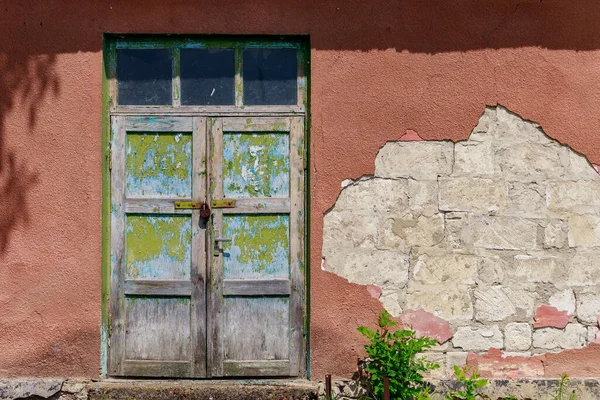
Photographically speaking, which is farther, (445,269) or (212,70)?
(212,70)

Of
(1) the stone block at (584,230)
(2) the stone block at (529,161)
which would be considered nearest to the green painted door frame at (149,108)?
(2) the stone block at (529,161)

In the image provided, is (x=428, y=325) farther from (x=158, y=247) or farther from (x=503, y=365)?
(x=158, y=247)

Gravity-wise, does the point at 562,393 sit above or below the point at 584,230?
below

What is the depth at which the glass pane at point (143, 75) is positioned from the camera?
4566mm

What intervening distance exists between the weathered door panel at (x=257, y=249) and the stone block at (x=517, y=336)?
131 cm

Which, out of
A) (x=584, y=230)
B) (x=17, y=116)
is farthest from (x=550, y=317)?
(x=17, y=116)

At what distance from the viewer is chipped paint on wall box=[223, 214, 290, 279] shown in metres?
4.54

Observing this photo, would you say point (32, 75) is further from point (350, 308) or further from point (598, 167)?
point (598, 167)

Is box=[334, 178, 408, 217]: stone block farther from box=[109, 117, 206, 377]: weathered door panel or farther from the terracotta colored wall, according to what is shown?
box=[109, 117, 206, 377]: weathered door panel

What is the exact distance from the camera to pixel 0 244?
4.43 m

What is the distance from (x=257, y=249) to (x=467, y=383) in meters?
1.53

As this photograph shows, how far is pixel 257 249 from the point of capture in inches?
179

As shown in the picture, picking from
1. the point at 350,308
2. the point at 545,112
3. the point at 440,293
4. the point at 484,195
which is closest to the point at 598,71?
the point at 545,112

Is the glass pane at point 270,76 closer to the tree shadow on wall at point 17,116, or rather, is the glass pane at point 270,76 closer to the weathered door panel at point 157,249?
the weathered door panel at point 157,249
